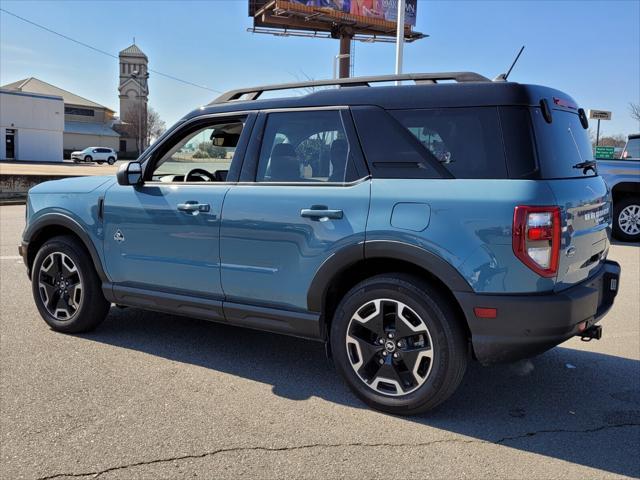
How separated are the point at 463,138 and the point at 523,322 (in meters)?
1.07

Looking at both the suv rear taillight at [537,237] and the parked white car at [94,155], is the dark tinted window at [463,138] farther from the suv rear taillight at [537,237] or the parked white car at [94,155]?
the parked white car at [94,155]

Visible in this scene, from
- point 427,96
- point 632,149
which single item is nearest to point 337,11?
point 632,149

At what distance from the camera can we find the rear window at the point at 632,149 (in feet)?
41.2

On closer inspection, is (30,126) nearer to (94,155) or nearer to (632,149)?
(94,155)

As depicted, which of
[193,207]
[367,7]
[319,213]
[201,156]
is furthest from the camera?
[367,7]

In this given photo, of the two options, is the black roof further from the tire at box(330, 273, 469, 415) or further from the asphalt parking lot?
the asphalt parking lot

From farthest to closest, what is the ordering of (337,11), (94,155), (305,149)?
(94,155) < (337,11) < (305,149)

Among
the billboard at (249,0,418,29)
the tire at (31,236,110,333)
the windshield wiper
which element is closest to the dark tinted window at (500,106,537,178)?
the windshield wiper

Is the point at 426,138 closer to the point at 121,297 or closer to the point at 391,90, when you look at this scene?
the point at 391,90

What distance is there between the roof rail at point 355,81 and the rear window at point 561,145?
0.44 meters

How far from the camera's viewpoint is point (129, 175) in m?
4.55

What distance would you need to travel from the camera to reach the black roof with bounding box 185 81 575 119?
10.9 feet

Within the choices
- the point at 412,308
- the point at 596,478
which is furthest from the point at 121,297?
the point at 596,478

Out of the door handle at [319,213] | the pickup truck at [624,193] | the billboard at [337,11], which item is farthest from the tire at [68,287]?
the billboard at [337,11]
